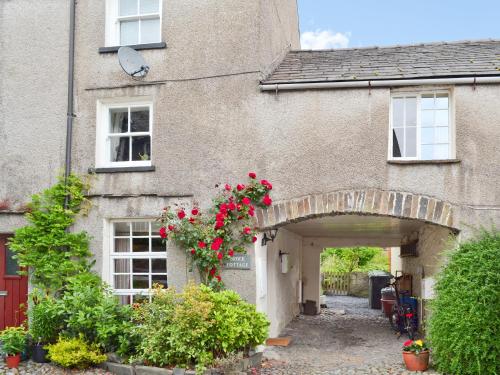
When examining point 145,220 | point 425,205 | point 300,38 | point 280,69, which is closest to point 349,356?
point 425,205

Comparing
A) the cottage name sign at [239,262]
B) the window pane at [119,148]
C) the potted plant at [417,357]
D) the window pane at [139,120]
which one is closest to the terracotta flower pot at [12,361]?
the cottage name sign at [239,262]

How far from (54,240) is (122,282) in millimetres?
1512

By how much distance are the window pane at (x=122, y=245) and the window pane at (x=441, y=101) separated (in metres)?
6.32

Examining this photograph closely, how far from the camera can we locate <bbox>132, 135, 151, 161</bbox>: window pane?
35.1ft

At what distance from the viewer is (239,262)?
32.0 feet

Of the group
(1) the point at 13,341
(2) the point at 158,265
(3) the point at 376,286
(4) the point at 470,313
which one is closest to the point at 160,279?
(2) the point at 158,265

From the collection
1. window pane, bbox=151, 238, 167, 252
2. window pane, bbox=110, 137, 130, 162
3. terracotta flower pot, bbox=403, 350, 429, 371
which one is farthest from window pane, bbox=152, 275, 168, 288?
terracotta flower pot, bbox=403, 350, 429, 371

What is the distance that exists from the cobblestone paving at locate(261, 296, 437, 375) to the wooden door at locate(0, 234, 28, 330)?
501cm

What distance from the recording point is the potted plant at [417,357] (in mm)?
8891

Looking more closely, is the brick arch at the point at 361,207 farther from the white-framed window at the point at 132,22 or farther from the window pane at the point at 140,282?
the white-framed window at the point at 132,22

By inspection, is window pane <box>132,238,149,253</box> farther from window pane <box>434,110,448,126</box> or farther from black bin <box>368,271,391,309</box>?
black bin <box>368,271,391,309</box>

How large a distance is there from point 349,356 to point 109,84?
702cm

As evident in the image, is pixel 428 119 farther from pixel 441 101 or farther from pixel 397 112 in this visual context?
pixel 397 112

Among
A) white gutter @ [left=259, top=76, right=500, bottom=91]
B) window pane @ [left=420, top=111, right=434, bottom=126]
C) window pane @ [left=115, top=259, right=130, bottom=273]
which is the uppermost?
white gutter @ [left=259, top=76, right=500, bottom=91]
